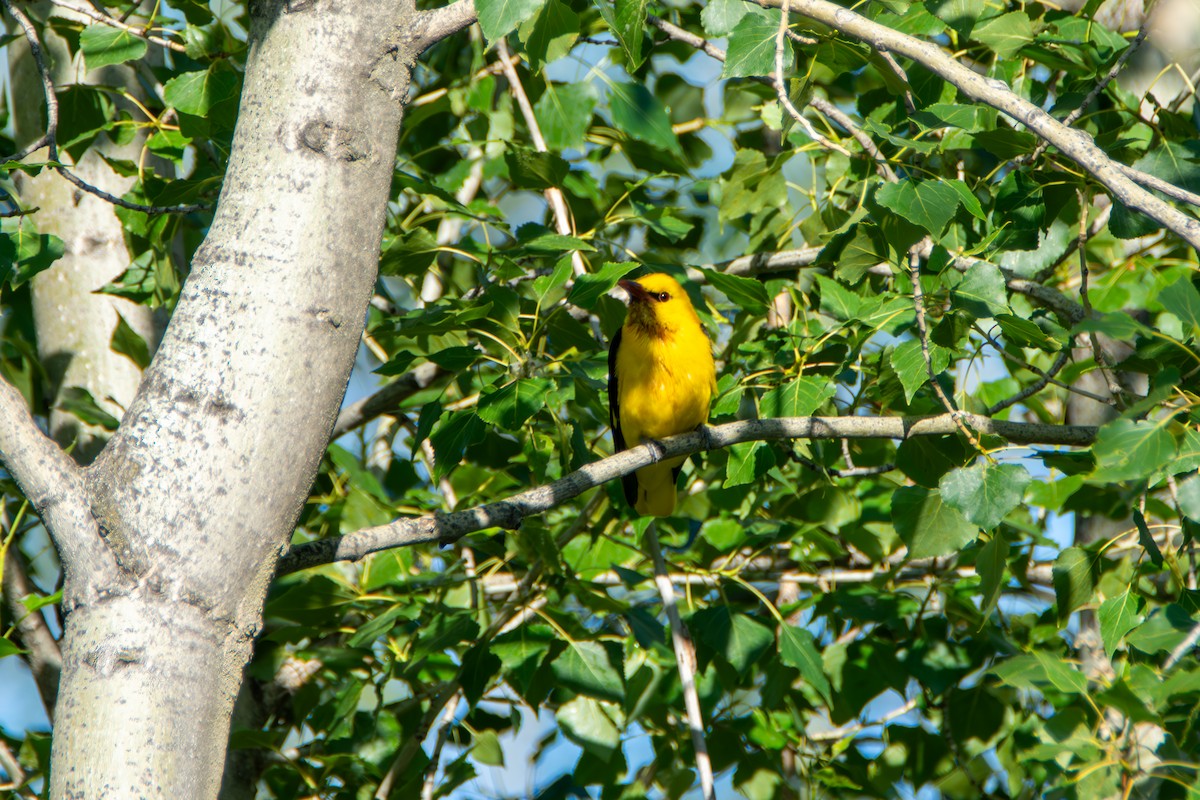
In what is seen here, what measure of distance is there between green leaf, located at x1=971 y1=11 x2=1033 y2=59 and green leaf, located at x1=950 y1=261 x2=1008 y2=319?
728 mm

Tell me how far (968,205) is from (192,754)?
1807 millimetres

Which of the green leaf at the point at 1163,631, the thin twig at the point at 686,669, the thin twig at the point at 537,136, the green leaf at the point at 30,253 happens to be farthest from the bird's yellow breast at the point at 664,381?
the green leaf at the point at 1163,631

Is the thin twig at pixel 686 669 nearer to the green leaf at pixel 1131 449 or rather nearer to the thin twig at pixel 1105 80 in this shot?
the green leaf at pixel 1131 449

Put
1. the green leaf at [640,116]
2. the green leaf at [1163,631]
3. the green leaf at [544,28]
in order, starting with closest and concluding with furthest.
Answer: the green leaf at [1163,631] → the green leaf at [544,28] → the green leaf at [640,116]

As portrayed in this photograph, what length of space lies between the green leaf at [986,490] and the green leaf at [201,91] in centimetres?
206

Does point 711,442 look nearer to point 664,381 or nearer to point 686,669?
point 686,669

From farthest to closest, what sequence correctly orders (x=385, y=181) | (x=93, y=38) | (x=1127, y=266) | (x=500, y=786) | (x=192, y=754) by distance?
(x=500, y=786) < (x=1127, y=266) < (x=93, y=38) < (x=385, y=181) < (x=192, y=754)

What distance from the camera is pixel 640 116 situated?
332cm

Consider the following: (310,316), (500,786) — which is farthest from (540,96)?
(500,786)

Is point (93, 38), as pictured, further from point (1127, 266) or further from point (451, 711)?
point (1127, 266)

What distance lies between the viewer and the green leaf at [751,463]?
2.84 meters

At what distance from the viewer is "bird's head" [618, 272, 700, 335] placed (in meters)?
4.35

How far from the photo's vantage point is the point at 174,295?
334 centimetres

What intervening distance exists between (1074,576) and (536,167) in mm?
1846
